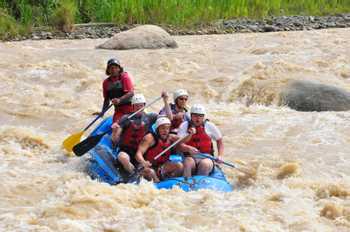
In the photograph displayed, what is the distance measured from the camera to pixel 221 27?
1623 centimetres

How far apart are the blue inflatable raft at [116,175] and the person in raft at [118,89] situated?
240 mm

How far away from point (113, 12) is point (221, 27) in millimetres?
2693

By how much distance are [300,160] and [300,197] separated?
1.57 meters

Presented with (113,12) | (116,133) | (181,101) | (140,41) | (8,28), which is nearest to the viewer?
(116,133)

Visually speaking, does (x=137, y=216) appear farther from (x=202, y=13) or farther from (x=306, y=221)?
(x=202, y=13)

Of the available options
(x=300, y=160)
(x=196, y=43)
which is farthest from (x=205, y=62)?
(x=300, y=160)

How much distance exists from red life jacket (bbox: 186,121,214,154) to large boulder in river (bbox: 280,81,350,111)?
3.43 m

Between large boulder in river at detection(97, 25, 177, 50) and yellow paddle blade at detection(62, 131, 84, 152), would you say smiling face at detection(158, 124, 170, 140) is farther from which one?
large boulder in river at detection(97, 25, 177, 50)

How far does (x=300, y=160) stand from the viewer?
752cm

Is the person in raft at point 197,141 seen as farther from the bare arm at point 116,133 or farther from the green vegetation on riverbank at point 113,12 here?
the green vegetation on riverbank at point 113,12

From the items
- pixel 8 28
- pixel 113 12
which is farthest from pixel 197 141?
pixel 113 12

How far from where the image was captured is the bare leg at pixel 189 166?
633 centimetres

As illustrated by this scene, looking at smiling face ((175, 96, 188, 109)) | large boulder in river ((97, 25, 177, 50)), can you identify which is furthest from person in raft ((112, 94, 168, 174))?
large boulder in river ((97, 25, 177, 50))

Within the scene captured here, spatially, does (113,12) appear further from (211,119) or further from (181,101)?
(181,101)
